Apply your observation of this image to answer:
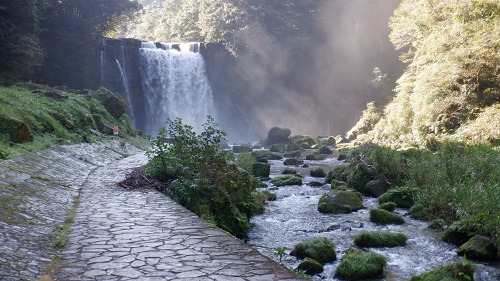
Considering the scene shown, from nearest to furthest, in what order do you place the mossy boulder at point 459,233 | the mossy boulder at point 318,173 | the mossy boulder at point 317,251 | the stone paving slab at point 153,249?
the stone paving slab at point 153,249
the mossy boulder at point 317,251
the mossy boulder at point 459,233
the mossy boulder at point 318,173

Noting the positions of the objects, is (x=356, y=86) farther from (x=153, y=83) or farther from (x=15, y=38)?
(x=15, y=38)

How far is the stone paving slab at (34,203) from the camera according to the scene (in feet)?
14.6

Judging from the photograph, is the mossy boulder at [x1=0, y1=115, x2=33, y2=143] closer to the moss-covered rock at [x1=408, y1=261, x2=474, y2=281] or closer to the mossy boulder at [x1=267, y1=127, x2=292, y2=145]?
the moss-covered rock at [x1=408, y1=261, x2=474, y2=281]

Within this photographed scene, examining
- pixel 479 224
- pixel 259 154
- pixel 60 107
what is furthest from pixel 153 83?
pixel 479 224

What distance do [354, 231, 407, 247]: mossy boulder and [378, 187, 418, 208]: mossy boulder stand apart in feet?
11.3

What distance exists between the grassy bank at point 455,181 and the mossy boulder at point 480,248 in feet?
0.49

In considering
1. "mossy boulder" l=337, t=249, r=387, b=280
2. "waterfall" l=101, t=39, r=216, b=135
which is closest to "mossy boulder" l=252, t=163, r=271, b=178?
"mossy boulder" l=337, t=249, r=387, b=280

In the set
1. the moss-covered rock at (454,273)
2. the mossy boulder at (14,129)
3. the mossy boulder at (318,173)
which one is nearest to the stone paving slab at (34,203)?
the mossy boulder at (14,129)

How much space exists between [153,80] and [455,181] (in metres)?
30.8

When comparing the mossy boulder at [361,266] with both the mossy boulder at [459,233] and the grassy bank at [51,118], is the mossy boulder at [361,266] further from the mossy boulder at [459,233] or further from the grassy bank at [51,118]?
the grassy bank at [51,118]

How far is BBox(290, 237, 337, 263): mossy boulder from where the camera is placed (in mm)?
8688

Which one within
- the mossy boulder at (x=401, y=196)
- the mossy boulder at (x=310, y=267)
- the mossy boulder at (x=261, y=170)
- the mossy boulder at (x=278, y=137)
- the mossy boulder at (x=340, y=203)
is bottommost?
the mossy boulder at (x=310, y=267)

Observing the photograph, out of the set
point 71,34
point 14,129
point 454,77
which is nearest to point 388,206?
point 454,77

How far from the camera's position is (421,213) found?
1174cm
